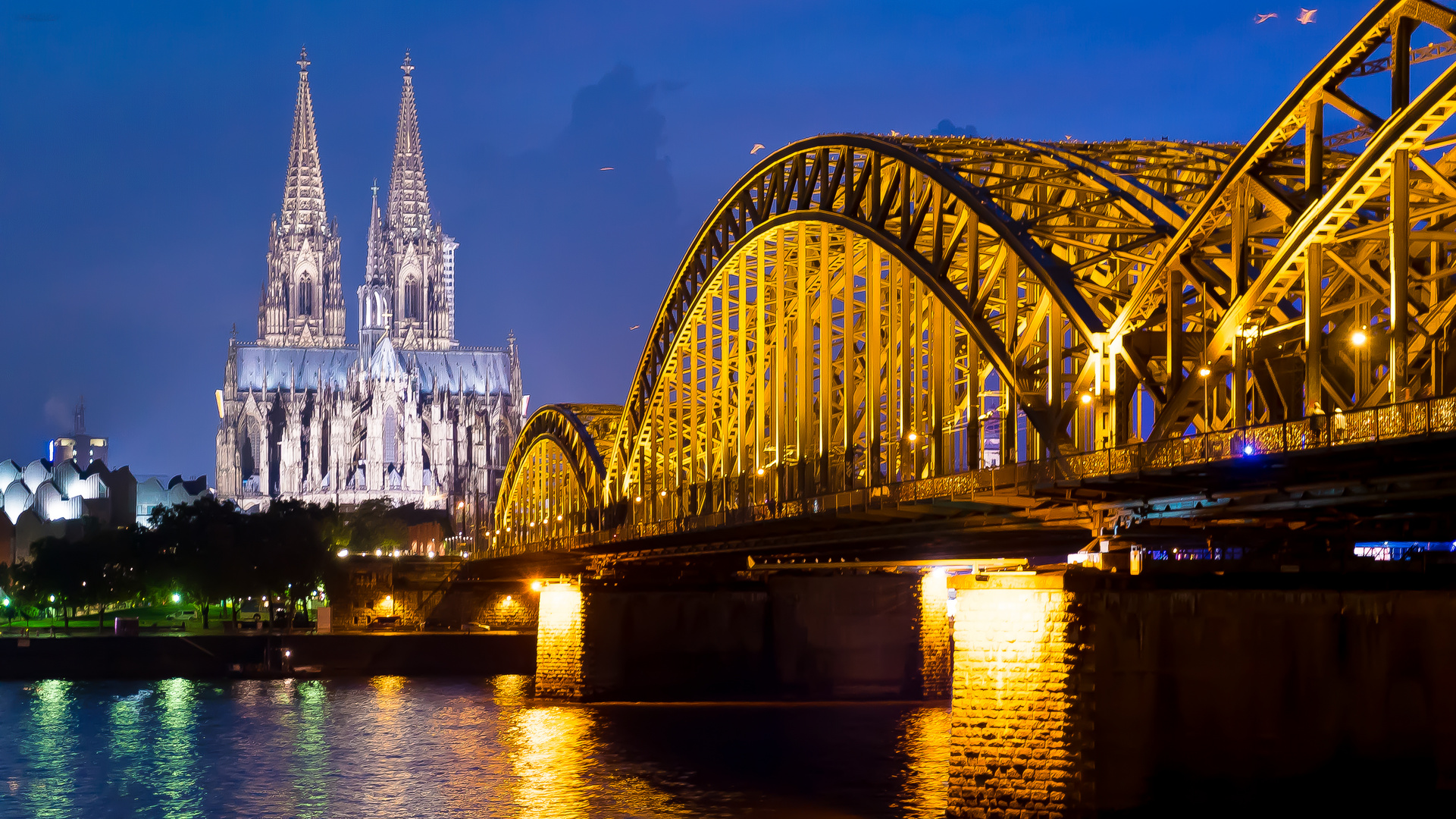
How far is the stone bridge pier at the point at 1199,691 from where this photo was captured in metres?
33.6

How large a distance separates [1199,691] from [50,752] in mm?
43977

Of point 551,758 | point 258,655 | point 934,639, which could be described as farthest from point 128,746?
point 258,655

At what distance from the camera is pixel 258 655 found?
10669 cm

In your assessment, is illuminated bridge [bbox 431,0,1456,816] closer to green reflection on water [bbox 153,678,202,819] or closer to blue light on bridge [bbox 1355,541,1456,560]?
blue light on bridge [bbox 1355,541,1456,560]

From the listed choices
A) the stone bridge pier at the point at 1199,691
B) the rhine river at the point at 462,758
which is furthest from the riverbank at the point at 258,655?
the stone bridge pier at the point at 1199,691

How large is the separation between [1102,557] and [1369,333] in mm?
6635

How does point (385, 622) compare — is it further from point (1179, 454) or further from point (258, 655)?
point (1179, 454)

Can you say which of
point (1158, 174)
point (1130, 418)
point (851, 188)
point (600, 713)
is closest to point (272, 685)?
point (600, 713)

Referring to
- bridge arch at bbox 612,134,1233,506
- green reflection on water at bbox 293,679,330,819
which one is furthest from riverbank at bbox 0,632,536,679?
bridge arch at bbox 612,134,1233,506

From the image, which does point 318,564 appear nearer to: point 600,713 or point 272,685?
point 272,685

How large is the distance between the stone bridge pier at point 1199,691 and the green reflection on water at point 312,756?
20741mm

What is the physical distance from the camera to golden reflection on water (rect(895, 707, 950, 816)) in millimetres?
45188

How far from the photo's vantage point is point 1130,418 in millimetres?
38875

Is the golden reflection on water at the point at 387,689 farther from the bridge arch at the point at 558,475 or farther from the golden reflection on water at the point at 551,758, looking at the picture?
the bridge arch at the point at 558,475
